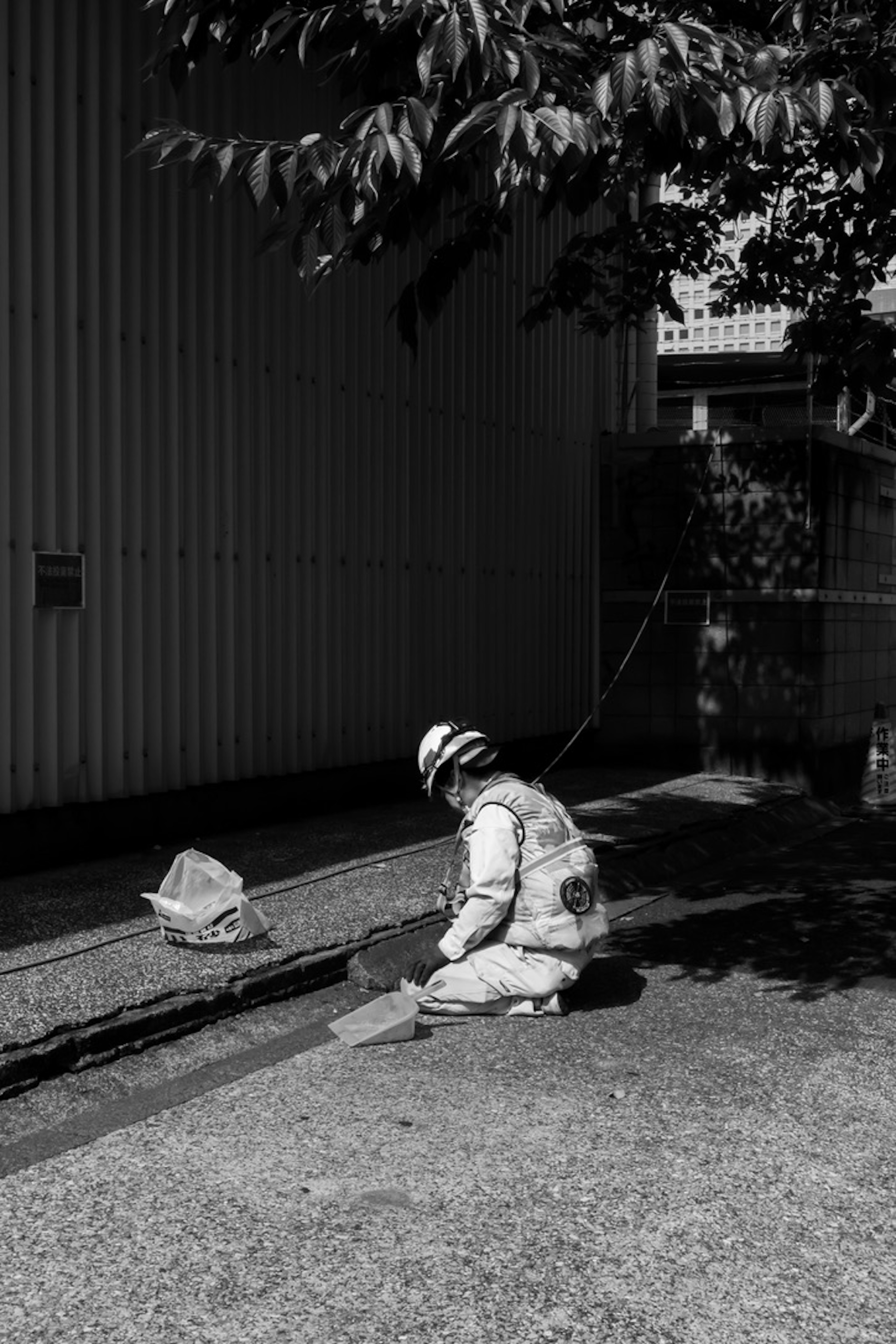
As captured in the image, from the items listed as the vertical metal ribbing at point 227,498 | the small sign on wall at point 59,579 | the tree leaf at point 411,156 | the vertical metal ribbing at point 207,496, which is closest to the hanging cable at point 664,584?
the vertical metal ribbing at point 227,498

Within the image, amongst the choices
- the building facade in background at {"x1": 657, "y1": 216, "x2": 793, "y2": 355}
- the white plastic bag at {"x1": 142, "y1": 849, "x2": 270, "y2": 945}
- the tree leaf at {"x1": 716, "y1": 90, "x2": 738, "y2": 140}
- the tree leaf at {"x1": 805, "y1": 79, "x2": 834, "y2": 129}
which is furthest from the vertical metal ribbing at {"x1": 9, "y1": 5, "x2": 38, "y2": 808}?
the building facade in background at {"x1": 657, "y1": 216, "x2": 793, "y2": 355}

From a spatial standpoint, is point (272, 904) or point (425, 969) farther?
point (272, 904)

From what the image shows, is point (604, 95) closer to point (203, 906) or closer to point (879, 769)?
point (203, 906)

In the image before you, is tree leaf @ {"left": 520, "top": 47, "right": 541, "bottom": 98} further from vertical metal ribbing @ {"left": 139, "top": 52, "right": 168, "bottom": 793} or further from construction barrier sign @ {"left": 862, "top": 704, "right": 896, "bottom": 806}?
construction barrier sign @ {"left": 862, "top": 704, "right": 896, "bottom": 806}

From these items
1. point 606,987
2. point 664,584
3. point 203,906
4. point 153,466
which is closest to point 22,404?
point 153,466

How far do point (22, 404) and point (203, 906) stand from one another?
3.41 metres

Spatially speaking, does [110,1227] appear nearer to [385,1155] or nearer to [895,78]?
[385,1155]

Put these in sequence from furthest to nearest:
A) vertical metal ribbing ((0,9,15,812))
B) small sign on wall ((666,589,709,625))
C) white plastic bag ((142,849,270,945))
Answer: small sign on wall ((666,589,709,625)) → vertical metal ribbing ((0,9,15,812)) → white plastic bag ((142,849,270,945))

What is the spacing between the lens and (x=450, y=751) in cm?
670

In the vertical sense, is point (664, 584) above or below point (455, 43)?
Result: below

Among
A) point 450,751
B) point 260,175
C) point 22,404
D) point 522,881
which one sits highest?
point 260,175

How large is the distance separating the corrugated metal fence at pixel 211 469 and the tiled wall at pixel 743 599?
72.0 inches

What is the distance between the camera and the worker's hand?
679 cm

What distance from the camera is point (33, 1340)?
373cm
